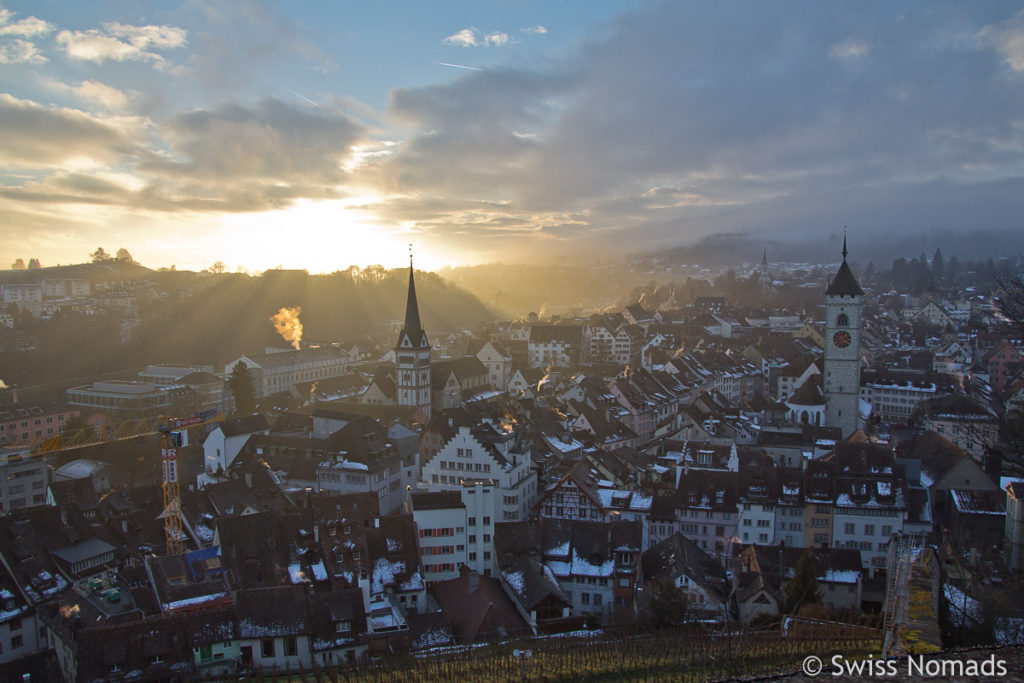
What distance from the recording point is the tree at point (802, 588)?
2377 centimetres

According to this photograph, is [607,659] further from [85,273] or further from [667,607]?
[85,273]

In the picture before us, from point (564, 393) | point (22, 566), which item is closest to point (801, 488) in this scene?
point (564, 393)

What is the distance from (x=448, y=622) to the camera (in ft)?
78.3

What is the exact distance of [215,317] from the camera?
4094 inches

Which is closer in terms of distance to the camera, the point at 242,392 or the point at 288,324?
the point at 242,392

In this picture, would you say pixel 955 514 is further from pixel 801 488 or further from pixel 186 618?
pixel 186 618

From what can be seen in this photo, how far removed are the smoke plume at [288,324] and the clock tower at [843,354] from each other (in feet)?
238

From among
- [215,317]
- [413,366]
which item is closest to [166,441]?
[413,366]

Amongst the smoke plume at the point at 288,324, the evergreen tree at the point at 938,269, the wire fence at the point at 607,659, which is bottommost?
the wire fence at the point at 607,659

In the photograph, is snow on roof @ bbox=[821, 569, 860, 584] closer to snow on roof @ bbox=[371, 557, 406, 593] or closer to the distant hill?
snow on roof @ bbox=[371, 557, 406, 593]

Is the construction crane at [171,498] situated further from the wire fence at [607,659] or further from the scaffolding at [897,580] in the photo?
the scaffolding at [897,580]

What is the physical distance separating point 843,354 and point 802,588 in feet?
97.1

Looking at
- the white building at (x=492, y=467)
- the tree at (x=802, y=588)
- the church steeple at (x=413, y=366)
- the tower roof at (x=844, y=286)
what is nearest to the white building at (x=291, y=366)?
the church steeple at (x=413, y=366)

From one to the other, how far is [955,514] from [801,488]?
8307 millimetres
